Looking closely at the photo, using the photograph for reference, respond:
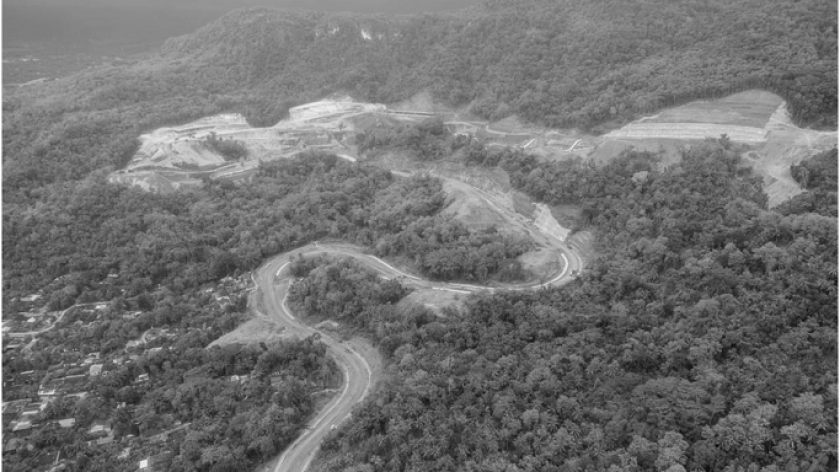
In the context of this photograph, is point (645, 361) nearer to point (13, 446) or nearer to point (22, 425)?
point (13, 446)

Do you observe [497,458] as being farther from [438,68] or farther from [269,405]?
[438,68]

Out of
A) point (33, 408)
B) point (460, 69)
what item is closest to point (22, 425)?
point (33, 408)

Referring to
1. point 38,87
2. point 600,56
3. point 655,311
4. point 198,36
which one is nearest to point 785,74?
point 600,56

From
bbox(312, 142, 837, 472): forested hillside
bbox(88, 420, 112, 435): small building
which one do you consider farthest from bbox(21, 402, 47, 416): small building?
bbox(312, 142, 837, 472): forested hillside

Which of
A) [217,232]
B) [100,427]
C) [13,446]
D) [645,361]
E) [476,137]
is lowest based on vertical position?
[100,427]

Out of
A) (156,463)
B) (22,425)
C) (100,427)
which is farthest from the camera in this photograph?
(22,425)

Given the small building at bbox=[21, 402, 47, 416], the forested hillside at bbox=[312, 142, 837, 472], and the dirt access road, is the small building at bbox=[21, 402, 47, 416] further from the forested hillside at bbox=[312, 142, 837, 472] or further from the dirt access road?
the forested hillside at bbox=[312, 142, 837, 472]

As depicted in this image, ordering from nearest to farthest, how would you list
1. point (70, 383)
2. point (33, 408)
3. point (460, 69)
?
point (33, 408), point (70, 383), point (460, 69)
